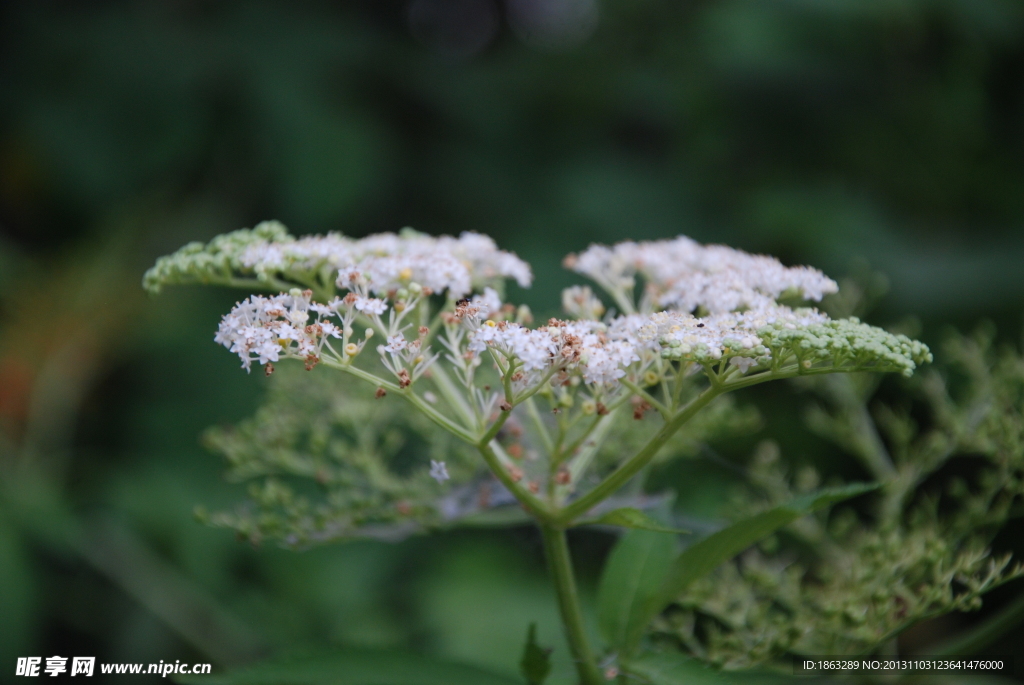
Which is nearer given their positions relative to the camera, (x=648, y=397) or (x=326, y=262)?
(x=648, y=397)

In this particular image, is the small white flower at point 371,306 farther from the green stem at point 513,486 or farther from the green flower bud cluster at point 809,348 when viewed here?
the green flower bud cluster at point 809,348

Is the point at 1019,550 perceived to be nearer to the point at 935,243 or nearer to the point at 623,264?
the point at 935,243

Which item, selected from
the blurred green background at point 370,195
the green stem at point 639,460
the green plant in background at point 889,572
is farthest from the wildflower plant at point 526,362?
the blurred green background at point 370,195

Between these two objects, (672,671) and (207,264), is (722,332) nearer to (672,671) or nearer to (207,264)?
(672,671)

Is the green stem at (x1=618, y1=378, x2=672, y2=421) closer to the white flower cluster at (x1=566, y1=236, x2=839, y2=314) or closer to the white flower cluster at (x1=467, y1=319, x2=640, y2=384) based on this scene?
the white flower cluster at (x1=467, y1=319, x2=640, y2=384)

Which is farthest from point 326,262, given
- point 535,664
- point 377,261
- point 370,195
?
point 370,195

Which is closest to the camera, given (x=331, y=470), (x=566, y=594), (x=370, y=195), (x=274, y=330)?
(x=274, y=330)

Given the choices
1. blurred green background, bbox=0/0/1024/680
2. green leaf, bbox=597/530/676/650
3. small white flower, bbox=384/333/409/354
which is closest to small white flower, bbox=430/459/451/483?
small white flower, bbox=384/333/409/354
